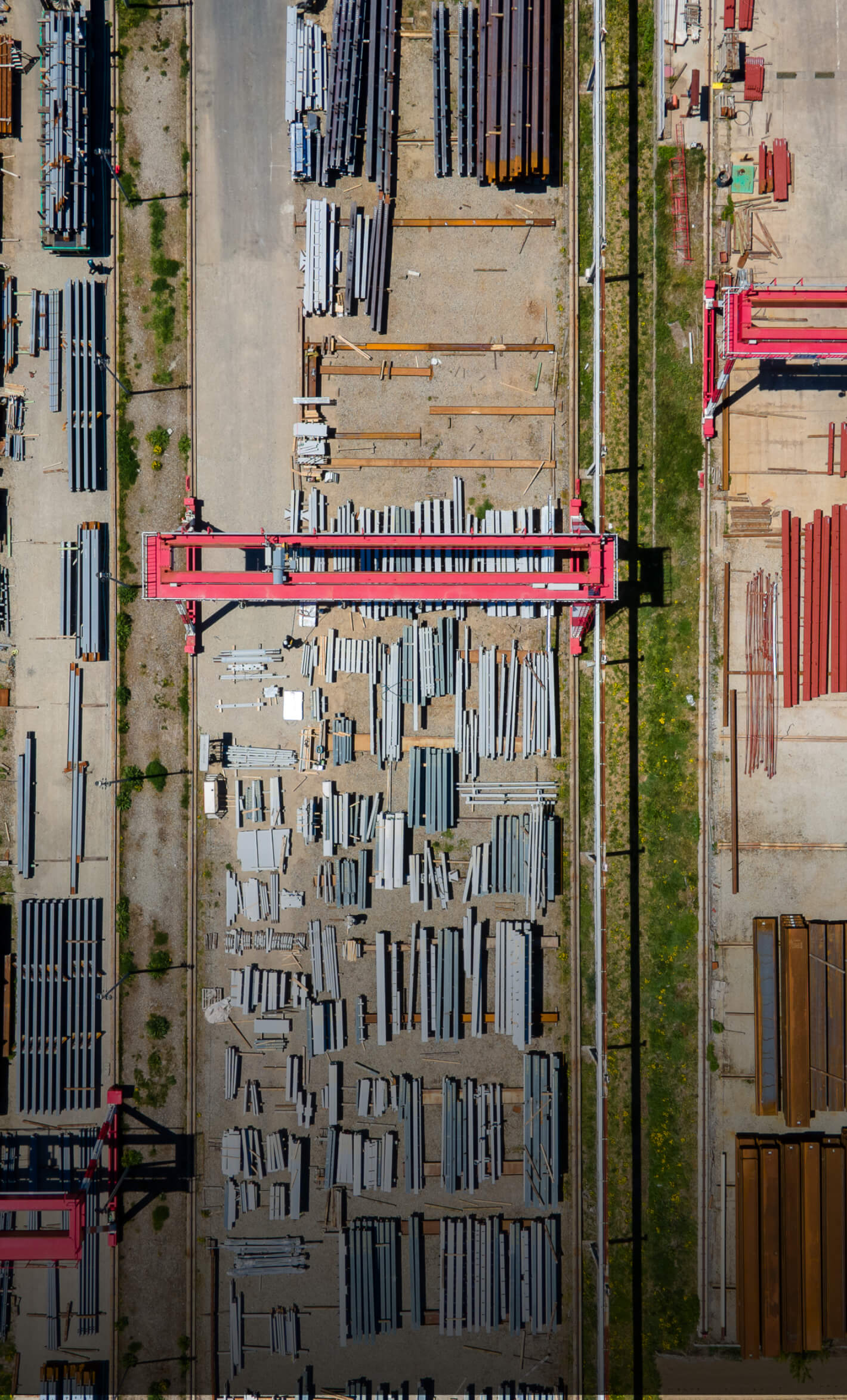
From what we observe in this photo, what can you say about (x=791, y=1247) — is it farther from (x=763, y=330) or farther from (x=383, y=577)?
(x=763, y=330)

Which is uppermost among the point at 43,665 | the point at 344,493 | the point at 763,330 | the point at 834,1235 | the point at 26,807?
the point at 763,330

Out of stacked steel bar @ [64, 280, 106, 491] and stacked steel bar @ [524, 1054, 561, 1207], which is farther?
stacked steel bar @ [64, 280, 106, 491]

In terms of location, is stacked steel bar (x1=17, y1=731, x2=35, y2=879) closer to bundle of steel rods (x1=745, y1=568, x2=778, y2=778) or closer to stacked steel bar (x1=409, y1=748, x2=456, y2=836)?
stacked steel bar (x1=409, y1=748, x2=456, y2=836)

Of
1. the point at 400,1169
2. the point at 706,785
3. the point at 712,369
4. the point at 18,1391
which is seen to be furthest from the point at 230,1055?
the point at 712,369

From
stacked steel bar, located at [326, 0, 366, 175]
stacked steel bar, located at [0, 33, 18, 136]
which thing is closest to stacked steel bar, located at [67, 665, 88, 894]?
stacked steel bar, located at [0, 33, 18, 136]

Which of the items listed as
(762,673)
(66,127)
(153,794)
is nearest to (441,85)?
(66,127)

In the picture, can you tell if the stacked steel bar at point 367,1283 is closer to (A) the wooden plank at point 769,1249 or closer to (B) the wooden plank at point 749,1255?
(B) the wooden plank at point 749,1255
